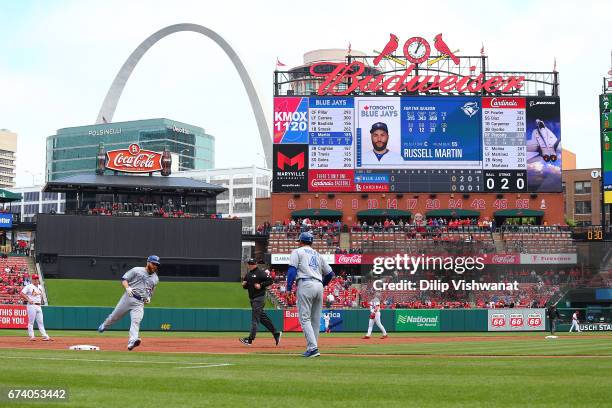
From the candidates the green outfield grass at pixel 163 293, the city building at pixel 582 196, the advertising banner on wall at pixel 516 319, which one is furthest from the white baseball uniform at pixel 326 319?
the city building at pixel 582 196

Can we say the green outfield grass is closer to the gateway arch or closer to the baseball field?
the gateway arch

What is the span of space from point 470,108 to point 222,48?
38.9 metres

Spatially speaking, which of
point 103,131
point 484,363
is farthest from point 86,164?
point 484,363

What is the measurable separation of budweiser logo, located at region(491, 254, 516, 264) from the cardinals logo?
9962mm

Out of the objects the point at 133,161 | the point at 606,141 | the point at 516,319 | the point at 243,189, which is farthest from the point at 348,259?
the point at 243,189

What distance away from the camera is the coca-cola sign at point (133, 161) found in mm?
58125

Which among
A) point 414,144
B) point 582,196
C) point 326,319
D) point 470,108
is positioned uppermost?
point 470,108

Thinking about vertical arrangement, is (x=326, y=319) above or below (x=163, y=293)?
below

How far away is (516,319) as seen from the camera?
1679 inches

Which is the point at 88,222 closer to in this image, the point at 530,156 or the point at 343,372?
Result: the point at 530,156

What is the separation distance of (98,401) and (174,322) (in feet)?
111

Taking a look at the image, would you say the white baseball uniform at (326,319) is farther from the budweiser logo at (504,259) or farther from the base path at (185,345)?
the base path at (185,345)

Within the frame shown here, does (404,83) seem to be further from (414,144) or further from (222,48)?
(222,48)

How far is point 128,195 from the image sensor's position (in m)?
57.2
